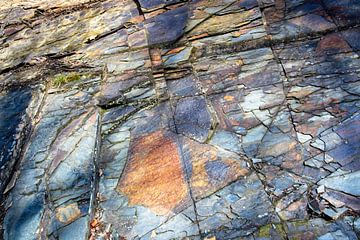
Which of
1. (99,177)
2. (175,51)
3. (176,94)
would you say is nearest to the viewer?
(99,177)

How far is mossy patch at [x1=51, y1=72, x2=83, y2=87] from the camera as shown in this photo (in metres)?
2.90

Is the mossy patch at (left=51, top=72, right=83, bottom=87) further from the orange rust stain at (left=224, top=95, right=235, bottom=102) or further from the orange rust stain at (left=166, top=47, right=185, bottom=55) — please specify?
the orange rust stain at (left=224, top=95, right=235, bottom=102)

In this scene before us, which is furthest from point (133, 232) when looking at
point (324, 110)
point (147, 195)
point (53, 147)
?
point (324, 110)

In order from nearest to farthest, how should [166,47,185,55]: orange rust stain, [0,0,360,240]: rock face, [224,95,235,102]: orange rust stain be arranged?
[0,0,360,240]: rock face < [224,95,235,102]: orange rust stain < [166,47,185,55]: orange rust stain

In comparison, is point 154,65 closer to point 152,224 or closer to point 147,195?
point 147,195

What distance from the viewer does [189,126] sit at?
229 cm

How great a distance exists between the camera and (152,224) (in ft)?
6.01

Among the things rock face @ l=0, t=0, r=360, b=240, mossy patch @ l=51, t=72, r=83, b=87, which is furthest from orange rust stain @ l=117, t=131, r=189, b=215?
mossy patch @ l=51, t=72, r=83, b=87

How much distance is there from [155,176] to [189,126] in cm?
38

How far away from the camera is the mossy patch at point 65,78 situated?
2.90m

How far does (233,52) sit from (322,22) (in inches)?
25.6

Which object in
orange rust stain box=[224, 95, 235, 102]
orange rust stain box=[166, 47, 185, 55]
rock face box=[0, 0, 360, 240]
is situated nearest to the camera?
rock face box=[0, 0, 360, 240]

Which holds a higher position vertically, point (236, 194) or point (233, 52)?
point (233, 52)

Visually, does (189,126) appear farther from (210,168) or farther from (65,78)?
(65,78)
